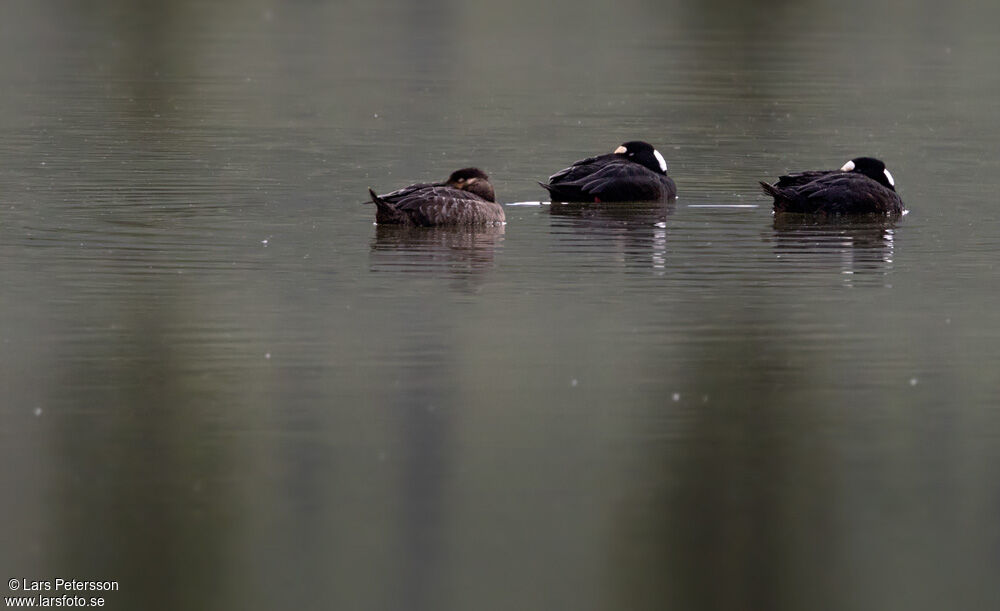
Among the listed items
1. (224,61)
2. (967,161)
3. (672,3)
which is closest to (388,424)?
(967,161)

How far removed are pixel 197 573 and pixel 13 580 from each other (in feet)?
2.40

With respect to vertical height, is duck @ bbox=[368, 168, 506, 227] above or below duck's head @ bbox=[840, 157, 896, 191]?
below

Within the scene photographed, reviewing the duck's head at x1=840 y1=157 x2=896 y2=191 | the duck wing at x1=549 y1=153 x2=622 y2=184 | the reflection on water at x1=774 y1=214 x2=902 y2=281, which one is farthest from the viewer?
the duck wing at x1=549 y1=153 x2=622 y2=184

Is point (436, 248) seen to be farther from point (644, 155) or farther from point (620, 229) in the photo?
point (644, 155)

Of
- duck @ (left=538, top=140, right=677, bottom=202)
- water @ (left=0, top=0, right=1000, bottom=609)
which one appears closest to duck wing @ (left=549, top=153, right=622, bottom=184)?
duck @ (left=538, top=140, right=677, bottom=202)

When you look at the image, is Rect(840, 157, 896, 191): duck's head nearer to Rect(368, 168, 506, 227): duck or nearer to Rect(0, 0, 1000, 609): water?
Rect(0, 0, 1000, 609): water

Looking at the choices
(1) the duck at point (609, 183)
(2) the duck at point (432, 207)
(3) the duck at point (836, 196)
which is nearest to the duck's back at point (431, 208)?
(2) the duck at point (432, 207)

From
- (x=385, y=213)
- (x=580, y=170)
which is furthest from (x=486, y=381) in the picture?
(x=580, y=170)

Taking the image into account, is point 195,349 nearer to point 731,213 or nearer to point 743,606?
point 743,606

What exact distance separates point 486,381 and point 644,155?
887 cm

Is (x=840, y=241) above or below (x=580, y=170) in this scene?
below

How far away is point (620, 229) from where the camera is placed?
56.4 ft

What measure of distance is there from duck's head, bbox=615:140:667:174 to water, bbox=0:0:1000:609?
0.44 m

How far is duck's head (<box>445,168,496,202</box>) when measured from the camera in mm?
17156
